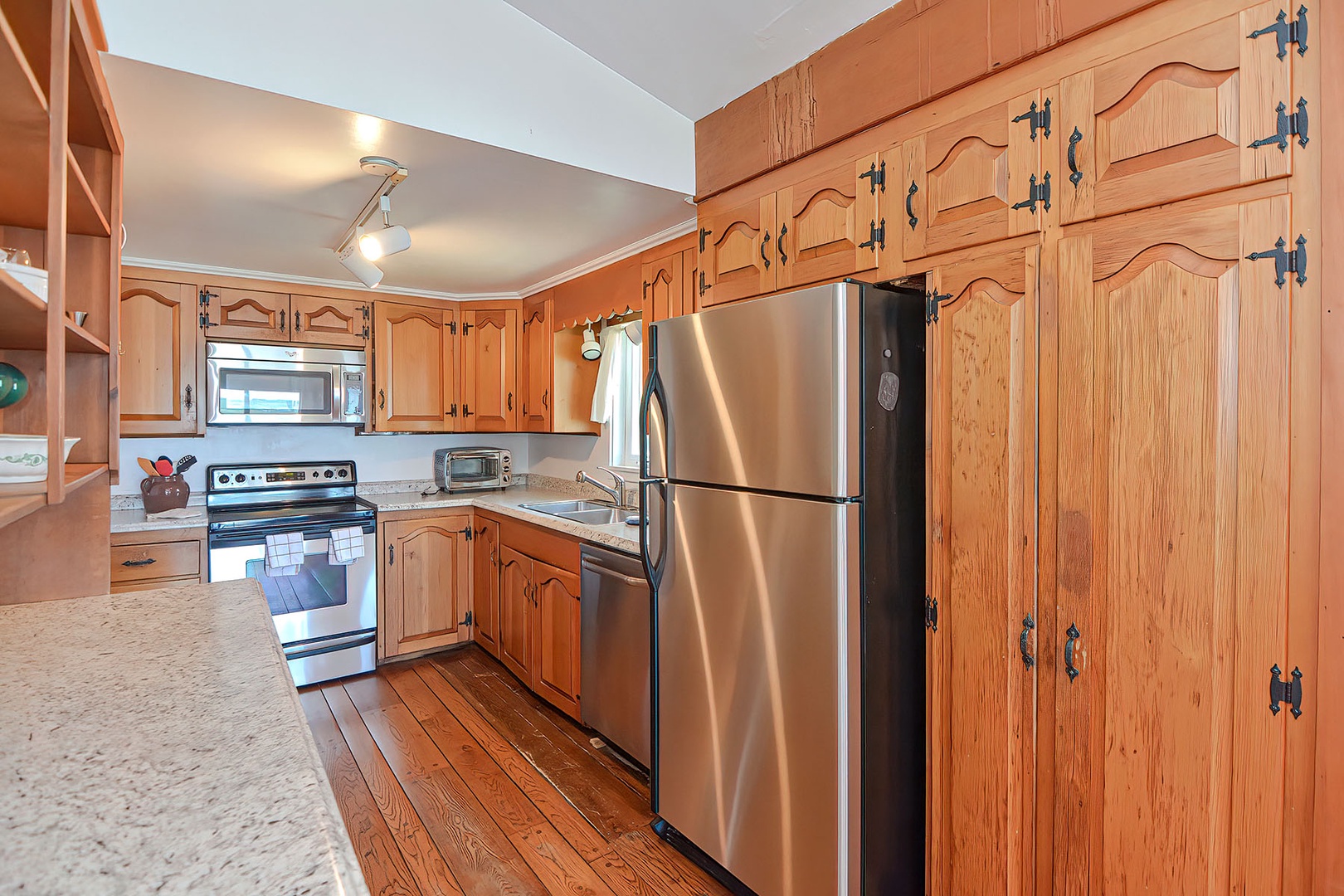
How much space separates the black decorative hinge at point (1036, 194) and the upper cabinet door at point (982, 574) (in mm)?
95

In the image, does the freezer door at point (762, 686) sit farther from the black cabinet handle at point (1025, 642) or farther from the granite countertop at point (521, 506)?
the granite countertop at point (521, 506)

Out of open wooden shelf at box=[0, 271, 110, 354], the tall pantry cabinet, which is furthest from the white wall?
the tall pantry cabinet

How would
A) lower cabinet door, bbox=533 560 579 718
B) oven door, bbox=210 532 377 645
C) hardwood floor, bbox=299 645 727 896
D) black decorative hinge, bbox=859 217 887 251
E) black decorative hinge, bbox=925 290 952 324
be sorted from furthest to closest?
oven door, bbox=210 532 377 645 < lower cabinet door, bbox=533 560 579 718 < hardwood floor, bbox=299 645 727 896 < black decorative hinge, bbox=859 217 887 251 < black decorative hinge, bbox=925 290 952 324

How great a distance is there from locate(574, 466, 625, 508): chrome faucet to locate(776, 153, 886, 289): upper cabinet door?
1.63 m

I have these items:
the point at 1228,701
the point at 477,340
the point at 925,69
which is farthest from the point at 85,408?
the point at 477,340

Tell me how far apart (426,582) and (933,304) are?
3.12m

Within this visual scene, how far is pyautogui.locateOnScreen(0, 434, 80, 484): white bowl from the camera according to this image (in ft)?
2.74

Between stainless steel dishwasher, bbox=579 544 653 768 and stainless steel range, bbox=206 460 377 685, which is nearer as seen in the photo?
stainless steel dishwasher, bbox=579 544 653 768

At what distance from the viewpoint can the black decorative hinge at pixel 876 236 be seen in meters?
1.71

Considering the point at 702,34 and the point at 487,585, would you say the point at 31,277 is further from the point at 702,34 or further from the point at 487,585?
the point at 487,585

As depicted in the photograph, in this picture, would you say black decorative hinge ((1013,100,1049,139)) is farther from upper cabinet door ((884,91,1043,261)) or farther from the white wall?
the white wall

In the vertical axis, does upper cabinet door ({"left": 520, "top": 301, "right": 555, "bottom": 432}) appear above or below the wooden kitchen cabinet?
above

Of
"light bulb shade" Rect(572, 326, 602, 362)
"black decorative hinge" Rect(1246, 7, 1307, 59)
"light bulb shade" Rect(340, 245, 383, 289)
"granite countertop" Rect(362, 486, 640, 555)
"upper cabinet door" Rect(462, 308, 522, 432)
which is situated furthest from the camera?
"upper cabinet door" Rect(462, 308, 522, 432)

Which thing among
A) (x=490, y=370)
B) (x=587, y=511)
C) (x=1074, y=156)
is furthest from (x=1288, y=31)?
(x=490, y=370)
